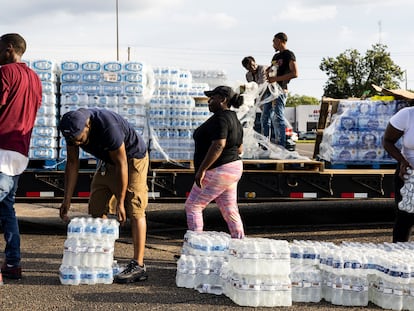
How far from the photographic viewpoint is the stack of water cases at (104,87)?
8.18 metres

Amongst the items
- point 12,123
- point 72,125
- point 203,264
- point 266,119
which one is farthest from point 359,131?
point 12,123

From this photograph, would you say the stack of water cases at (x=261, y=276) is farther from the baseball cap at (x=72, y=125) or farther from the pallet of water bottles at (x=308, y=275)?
the baseball cap at (x=72, y=125)

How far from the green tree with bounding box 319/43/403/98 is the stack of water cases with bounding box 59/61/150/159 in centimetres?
4030

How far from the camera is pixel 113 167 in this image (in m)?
6.09

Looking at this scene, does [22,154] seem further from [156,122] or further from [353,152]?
[353,152]

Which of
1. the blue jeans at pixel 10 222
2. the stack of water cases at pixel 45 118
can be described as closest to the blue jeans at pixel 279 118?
the stack of water cases at pixel 45 118

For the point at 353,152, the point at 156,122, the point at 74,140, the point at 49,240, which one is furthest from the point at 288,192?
the point at 74,140

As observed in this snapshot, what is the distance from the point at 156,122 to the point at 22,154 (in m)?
2.76

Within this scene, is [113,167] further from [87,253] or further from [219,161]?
[219,161]

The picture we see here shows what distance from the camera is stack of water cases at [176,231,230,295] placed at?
5711 millimetres

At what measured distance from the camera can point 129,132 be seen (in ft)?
19.7

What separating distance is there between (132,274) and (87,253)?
472 mm

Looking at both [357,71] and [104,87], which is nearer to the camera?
[104,87]

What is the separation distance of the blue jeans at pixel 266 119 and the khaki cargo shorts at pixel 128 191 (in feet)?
11.1
